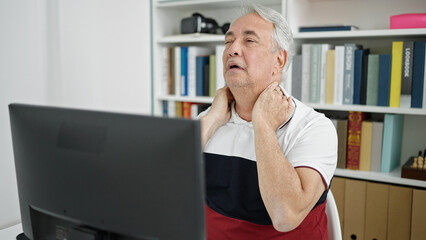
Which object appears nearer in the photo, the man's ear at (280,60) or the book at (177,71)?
the man's ear at (280,60)

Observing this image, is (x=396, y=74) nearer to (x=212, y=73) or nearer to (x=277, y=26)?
(x=277, y=26)

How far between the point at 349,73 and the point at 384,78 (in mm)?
173

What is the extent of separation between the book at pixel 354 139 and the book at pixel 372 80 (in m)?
0.10

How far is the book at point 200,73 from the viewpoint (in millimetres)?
2506

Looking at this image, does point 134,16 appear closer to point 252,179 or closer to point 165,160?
point 252,179

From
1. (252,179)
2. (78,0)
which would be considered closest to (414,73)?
(252,179)

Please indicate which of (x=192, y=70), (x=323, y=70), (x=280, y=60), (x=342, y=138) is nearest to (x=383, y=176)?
(x=342, y=138)

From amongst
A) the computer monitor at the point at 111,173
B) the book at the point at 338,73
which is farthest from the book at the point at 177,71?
the computer monitor at the point at 111,173

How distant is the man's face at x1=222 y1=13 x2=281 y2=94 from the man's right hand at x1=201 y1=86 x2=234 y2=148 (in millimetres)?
102

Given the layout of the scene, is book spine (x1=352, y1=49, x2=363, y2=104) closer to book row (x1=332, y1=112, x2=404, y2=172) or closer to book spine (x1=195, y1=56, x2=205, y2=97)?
book row (x1=332, y1=112, x2=404, y2=172)

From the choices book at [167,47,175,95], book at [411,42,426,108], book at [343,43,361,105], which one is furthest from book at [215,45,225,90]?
book at [411,42,426,108]

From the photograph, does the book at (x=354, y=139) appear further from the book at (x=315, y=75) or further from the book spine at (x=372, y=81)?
the book at (x=315, y=75)

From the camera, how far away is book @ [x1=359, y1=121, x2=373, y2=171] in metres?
2.07

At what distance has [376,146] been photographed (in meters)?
2.06
